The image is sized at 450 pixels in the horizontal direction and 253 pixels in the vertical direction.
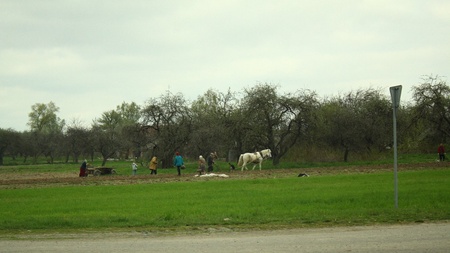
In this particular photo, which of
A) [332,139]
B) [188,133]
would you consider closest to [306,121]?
[332,139]

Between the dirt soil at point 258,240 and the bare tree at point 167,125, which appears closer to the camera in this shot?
the dirt soil at point 258,240

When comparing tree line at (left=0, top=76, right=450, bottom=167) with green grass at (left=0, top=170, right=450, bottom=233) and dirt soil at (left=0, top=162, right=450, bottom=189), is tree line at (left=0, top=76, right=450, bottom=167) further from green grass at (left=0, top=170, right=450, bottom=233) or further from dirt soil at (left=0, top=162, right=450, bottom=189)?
green grass at (left=0, top=170, right=450, bottom=233)

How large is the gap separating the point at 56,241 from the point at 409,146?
174ft

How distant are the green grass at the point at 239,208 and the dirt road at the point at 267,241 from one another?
140 cm

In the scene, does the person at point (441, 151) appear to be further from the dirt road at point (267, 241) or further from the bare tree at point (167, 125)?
the dirt road at point (267, 241)

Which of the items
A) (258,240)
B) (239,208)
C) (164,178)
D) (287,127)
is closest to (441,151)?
(287,127)

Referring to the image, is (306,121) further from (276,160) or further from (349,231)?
(349,231)

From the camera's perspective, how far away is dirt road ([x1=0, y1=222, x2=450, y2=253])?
9.91 meters

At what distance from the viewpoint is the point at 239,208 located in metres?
16.9

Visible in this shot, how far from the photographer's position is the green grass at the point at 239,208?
14211mm

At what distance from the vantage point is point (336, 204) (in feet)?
55.7

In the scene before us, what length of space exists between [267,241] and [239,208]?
6045 millimetres

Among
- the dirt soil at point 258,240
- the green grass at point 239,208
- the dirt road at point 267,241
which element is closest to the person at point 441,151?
the green grass at point 239,208

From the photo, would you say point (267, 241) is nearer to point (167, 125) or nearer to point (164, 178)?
point (164, 178)
